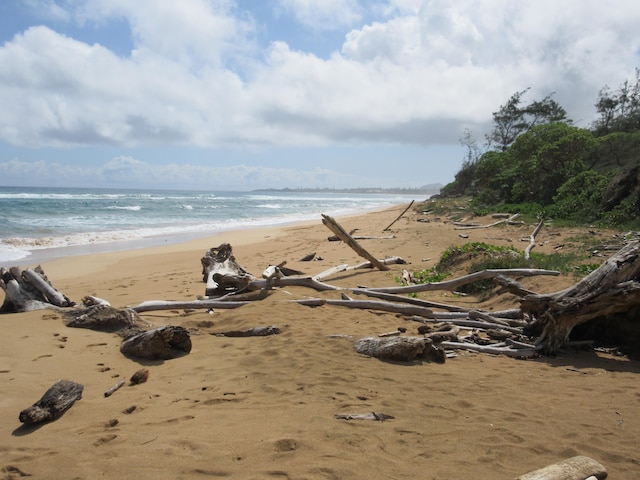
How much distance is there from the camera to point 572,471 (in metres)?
2.42

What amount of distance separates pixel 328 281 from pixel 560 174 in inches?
618

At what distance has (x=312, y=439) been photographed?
9.66 ft

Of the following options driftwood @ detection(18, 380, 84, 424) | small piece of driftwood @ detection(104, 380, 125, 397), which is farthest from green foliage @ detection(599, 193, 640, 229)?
driftwood @ detection(18, 380, 84, 424)

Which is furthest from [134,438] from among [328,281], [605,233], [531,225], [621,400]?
[531,225]

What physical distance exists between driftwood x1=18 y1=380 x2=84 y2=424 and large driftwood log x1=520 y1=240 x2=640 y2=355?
4.73m

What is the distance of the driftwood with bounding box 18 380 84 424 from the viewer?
3217 mm

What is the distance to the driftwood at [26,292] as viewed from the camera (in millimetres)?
6305

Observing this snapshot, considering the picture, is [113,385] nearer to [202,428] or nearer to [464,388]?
[202,428]

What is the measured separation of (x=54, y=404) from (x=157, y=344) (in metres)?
1.36

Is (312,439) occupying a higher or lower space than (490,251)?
lower

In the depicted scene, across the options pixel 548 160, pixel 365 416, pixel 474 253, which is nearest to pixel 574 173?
pixel 548 160

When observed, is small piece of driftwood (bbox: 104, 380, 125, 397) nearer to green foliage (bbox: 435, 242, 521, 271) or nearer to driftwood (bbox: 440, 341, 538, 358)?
driftwood (bbox: 440, 341, 538, 358)

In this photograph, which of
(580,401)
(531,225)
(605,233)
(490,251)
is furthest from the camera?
(531,225)

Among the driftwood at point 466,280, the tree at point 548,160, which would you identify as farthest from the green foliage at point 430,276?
the tree at point 548,160
